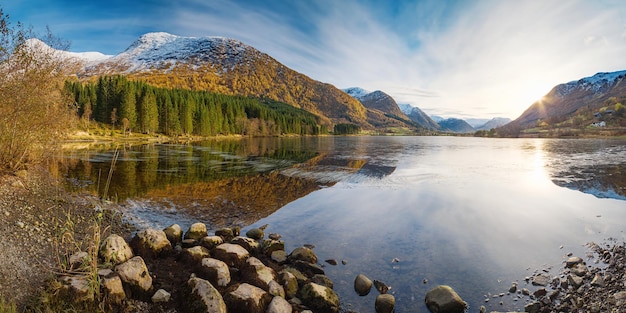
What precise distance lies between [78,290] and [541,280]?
13573mm

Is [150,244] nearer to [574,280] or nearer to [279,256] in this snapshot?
[279,256]

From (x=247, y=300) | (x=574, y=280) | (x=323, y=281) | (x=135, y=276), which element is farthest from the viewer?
(x=323, y=281)

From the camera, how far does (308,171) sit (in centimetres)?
3600

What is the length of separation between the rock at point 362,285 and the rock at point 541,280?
5569 mm

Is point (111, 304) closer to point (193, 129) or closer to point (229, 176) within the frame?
point (229, 176)

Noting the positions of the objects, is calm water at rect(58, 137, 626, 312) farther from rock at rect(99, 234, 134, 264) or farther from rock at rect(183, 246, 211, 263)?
rock at rect(99, 234, 134, 264)

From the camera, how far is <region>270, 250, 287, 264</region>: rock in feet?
37.7

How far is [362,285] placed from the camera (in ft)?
32.3

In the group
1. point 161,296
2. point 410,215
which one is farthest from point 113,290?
point 410,215

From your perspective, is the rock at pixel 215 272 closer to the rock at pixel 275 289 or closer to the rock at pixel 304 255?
the rock at pixel 275 289

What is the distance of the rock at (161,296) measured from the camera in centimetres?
774

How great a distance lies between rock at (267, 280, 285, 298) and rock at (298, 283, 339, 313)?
617 mm

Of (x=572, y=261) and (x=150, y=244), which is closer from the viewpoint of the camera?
(x=150, y=244)

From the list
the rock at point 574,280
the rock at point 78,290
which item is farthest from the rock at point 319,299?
the rock at point 574,280
